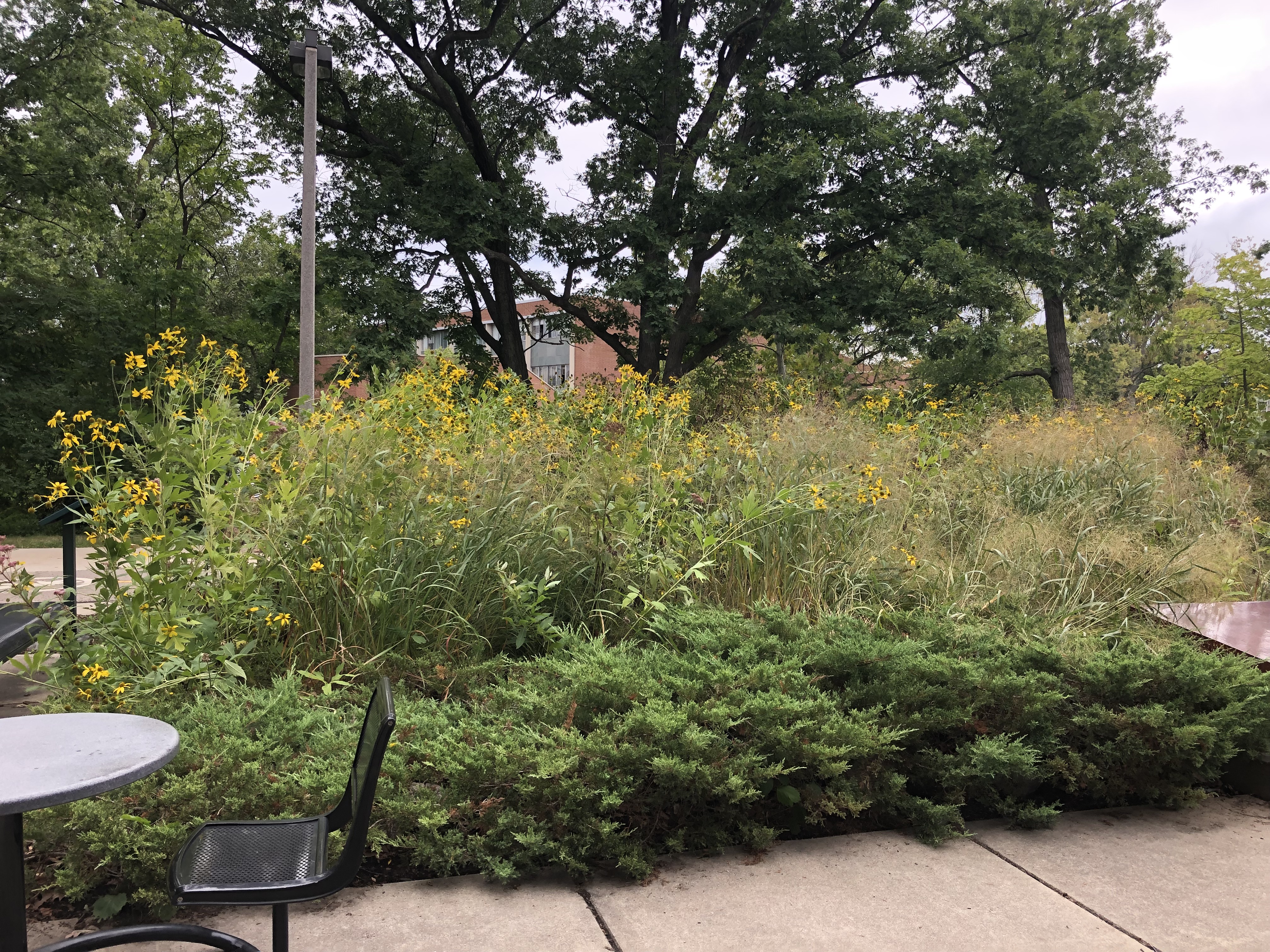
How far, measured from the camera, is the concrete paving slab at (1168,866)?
272 cm

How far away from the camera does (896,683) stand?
3.54m

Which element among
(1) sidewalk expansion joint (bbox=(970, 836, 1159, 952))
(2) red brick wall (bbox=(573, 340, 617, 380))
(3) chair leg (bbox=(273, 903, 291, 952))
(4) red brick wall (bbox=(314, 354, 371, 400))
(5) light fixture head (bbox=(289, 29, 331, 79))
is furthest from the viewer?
(2) red brick wall (bbox=(573, 340, 617, 380))

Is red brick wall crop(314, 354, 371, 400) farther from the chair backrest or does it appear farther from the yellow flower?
the chair backrest

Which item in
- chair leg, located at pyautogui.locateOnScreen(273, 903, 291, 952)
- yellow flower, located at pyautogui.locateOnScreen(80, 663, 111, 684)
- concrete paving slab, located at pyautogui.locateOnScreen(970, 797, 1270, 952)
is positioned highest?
yellow flower, located at pyautogui.locateOnScreen(80, 663, 111, 684)

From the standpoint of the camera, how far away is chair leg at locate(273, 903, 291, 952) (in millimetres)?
2209

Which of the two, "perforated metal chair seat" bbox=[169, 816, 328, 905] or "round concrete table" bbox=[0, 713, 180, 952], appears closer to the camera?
"round concrete table" bbox=[0, 713, 180, 952]

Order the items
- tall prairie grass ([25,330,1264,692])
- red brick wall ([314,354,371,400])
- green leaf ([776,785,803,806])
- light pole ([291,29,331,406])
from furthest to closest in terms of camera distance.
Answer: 1. light pole ([291,29,331,406])
2. red brick wall ([314,354,371,400])
3. tall prairie grass ([25,330,1264,692])
4. green leaf ([776,785,803,806])

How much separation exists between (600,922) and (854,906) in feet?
2.72

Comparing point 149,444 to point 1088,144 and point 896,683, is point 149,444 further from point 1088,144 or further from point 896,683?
point 1088,144

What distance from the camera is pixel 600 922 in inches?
106

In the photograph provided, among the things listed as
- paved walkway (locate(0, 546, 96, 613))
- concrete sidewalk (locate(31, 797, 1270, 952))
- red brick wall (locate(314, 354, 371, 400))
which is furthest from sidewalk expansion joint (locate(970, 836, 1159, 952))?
red brick wall (locate(314, 354, 371, 400))

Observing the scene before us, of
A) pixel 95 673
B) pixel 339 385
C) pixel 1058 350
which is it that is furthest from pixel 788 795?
pixel 1058 350

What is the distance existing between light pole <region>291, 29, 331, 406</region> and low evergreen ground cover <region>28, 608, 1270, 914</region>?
343 inches

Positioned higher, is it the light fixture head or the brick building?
the light fixture head
